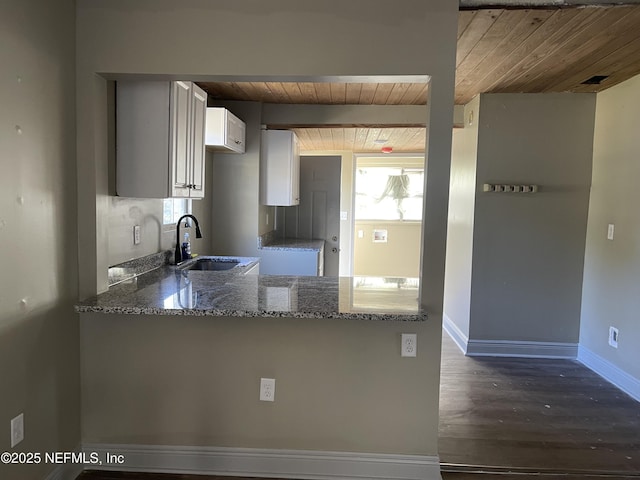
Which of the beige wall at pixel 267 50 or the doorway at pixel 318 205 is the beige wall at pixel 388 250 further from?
the beige wall at pixel 267 50

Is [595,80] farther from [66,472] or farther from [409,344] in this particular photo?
[66,472]

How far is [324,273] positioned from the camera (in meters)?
5.54

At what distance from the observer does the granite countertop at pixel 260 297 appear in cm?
190

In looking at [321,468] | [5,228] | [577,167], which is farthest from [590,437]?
[5,228]

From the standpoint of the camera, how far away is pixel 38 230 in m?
1.79

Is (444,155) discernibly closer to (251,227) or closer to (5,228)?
(5,228)

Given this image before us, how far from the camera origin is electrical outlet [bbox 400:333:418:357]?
2.09 m

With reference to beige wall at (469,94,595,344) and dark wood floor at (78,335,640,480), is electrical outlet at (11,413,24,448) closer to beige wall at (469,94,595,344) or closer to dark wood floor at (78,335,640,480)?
dark wood floor at (78,335,640,480)

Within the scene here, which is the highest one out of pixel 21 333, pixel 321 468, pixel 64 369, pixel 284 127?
pixel 284 127

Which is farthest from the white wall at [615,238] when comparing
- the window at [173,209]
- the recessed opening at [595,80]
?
the window at [173,209]

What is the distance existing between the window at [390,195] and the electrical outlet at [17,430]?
5.75 metres

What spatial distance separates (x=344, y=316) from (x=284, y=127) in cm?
270

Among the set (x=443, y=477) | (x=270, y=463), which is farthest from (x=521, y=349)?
(x=270, y=463)

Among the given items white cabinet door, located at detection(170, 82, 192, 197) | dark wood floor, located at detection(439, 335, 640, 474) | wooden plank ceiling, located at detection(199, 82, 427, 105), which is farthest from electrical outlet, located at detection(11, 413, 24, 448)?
wooden plank ceiling, located at detection(199, 82, 427, 105)
